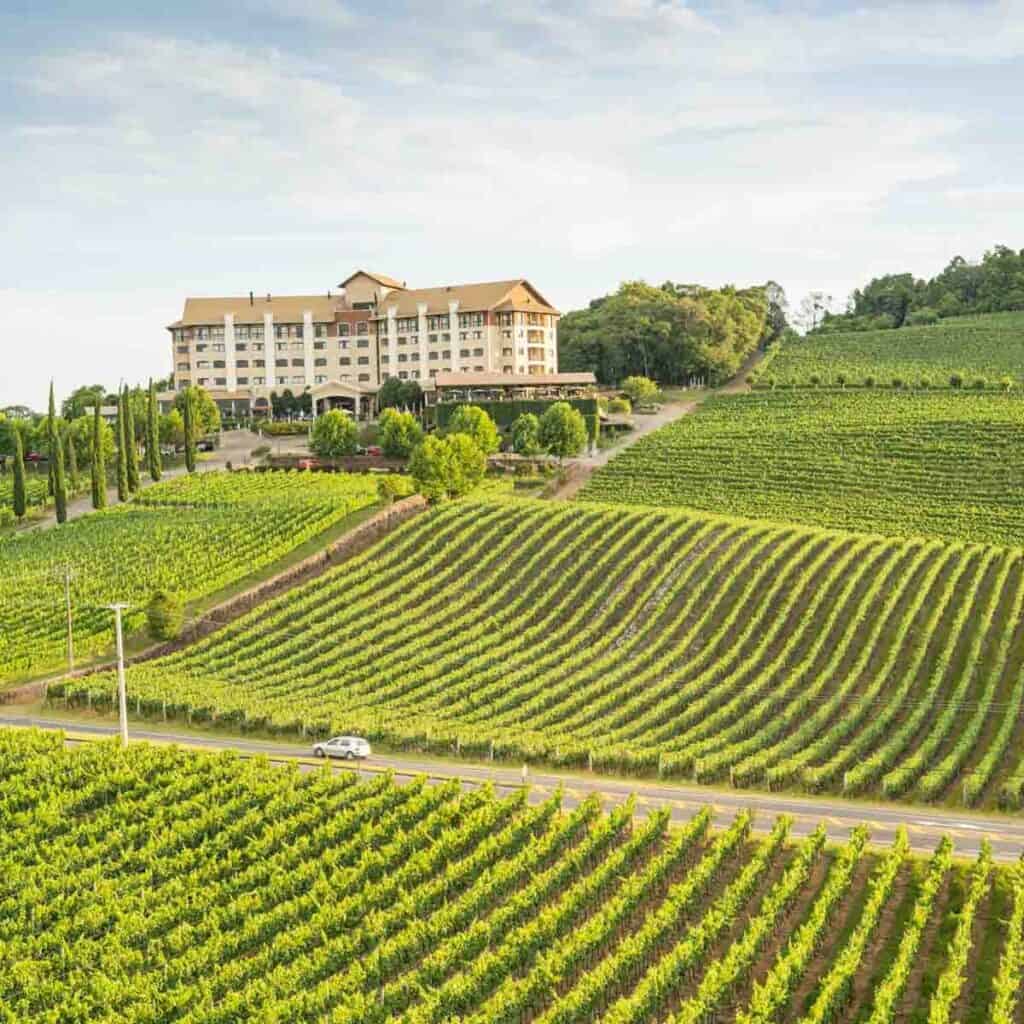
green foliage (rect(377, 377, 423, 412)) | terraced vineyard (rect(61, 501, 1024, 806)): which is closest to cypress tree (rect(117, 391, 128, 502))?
terraced vineyard (rect(61, 501, 1024, 806))

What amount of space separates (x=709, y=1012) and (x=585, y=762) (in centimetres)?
1807

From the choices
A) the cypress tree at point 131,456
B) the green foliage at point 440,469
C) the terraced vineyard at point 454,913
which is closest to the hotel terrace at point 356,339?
the cypress tree at point 131,456

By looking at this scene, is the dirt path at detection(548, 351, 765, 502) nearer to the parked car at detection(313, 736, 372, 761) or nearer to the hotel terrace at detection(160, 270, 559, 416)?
the hotel terrace at detection(160, 270, 559, 416)

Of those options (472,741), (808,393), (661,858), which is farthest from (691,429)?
(661,858)

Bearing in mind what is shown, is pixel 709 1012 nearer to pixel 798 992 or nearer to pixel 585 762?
pixel 798 992

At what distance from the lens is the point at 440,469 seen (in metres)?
79.6

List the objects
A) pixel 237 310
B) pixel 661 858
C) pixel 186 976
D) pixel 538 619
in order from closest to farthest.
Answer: pixel 186 976 → pixel 661 858 → pixel 538 619 → pixel 237 310

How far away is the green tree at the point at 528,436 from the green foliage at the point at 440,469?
16.0 meters

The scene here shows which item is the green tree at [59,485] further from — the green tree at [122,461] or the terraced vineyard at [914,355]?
the terraced vineyard at [914,355]

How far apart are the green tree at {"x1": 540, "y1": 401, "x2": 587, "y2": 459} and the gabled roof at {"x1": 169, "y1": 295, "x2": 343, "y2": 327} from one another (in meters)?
46.2

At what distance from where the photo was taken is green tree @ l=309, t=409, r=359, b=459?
340 feet

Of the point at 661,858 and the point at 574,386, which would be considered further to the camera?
the point at 574,386

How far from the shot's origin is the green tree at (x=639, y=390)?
128875mm

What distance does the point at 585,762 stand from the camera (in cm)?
4400
